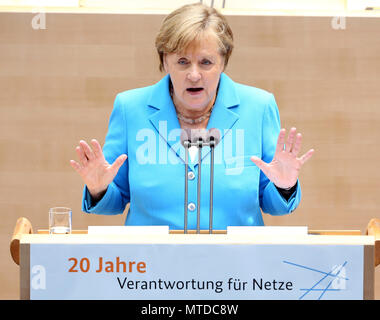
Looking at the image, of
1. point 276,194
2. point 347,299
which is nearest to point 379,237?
point 347,299

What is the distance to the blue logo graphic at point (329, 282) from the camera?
5.82 feet

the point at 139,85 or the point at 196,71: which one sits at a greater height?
the point at 139,85

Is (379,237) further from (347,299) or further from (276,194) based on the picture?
(276,194)

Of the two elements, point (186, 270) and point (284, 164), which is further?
point (284, 164)

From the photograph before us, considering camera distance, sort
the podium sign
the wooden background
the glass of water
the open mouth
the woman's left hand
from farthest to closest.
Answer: the wooden background, the open mouth, the woman's left hand, the glass of water, the podium sign

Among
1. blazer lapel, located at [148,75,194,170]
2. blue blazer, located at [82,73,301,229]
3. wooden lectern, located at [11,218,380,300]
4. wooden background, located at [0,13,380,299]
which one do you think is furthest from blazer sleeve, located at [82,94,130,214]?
wooden background, located at [0,13,380,299]

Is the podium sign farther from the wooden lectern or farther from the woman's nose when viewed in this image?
the woman's nose

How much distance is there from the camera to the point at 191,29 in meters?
2.41

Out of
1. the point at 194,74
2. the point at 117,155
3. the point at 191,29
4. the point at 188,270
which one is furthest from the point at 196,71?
the point at 188,270

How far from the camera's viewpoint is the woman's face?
2442 mm

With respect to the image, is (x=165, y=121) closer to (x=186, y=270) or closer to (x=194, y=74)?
(x=194, y=74)

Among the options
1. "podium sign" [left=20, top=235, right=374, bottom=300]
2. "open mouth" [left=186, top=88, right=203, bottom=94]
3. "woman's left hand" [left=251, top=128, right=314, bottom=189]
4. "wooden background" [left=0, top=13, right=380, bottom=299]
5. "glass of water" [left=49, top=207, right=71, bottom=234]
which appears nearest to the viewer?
"podium sign" [left=20, top=235, right=374, bottom=300]

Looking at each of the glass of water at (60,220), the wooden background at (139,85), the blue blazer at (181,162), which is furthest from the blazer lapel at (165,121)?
the wooden background at (139,85)

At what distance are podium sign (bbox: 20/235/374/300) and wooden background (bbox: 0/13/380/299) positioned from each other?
7.61 feet
